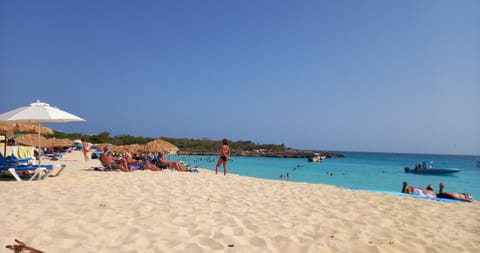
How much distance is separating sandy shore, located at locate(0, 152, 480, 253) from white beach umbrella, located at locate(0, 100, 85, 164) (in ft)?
7.62

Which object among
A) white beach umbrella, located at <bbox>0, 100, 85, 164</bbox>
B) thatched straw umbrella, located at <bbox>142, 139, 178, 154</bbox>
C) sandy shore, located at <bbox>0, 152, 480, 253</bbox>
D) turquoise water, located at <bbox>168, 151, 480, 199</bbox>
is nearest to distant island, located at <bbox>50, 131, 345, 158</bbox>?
turquoise water, located at <bbox>168, 151, 480, 199</bbox>

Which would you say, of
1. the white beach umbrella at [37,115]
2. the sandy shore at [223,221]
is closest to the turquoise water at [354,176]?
the sandy shore at [223,221]

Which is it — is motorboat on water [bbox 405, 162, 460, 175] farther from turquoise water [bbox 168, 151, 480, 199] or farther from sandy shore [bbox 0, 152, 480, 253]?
sandy shore [bbox 0, 152, 480, 253]

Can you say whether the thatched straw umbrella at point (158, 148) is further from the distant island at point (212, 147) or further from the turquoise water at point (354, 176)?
the distant island at point (212, 147)

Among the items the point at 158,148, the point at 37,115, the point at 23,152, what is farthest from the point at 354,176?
the point at 37,115

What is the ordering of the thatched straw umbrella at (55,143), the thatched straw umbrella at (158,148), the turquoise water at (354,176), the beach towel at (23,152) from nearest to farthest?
the beach towel at (23,152)
the turquoise water at (354,176)
the thatched straw umbrella at (158,148)
the thatched straw umbrella at (55,143)

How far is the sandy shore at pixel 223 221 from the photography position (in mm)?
3322

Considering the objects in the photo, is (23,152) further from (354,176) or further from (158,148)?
(354,176)

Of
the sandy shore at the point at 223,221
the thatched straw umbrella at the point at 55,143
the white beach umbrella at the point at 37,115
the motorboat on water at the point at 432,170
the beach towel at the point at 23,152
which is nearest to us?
the sandy shore at the point at 223,221

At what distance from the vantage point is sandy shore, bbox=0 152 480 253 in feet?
10.9

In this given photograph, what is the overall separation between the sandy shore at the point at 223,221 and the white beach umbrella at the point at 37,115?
7.62ft

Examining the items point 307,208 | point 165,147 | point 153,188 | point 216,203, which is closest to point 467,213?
point 307,208

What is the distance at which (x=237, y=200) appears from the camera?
570 cm

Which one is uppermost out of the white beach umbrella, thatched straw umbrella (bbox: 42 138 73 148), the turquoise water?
the white beach umbrella
